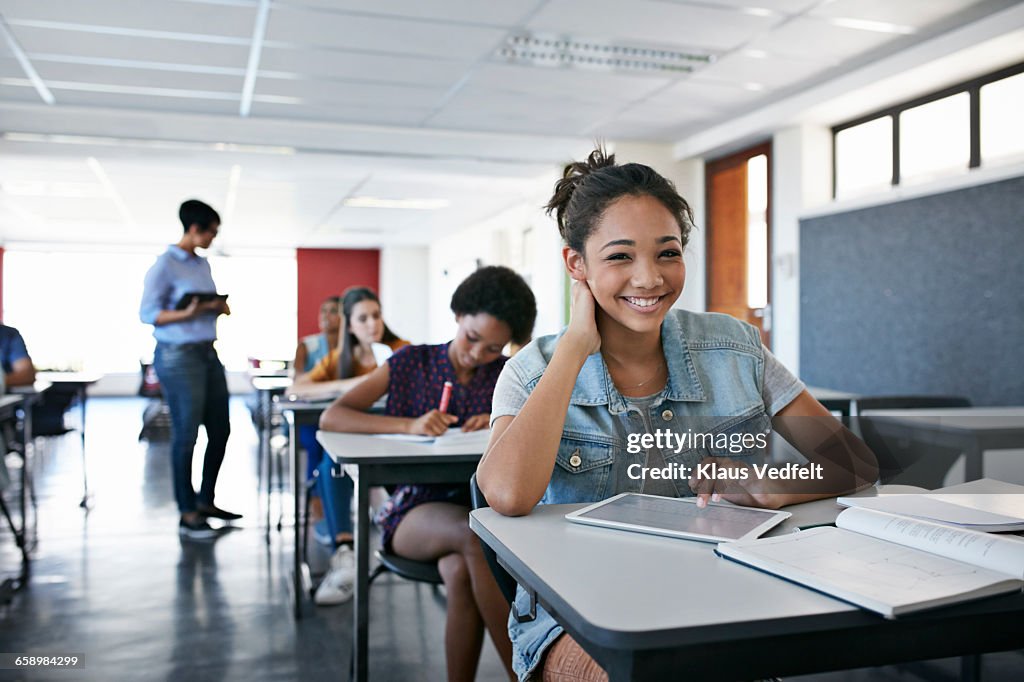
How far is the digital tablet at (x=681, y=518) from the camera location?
1.02 meters

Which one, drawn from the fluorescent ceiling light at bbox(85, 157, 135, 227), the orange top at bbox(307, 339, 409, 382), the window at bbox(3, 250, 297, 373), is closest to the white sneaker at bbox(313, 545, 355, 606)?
the orange top at bbox(307, 339, 409, 382)

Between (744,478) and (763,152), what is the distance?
17.0 ft

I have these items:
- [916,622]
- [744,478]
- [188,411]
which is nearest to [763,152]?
[188,411]

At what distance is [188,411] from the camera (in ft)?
13.3

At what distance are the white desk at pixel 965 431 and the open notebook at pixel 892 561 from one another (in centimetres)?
138

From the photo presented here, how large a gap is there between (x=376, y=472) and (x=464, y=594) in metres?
0.35

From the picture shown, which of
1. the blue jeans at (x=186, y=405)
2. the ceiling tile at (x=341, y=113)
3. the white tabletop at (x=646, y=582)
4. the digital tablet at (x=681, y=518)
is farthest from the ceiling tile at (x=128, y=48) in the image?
the white tabletop at (x=646, y=582)

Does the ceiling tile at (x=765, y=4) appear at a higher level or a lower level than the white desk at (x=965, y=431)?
higher

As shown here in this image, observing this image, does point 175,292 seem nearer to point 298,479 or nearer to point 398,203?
point 298,479

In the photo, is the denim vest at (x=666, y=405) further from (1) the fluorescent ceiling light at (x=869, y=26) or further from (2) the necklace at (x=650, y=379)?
(1) the fluorescent ceiling light at (x=869, y=26)

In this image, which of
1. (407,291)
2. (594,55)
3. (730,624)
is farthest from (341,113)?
(407,291)

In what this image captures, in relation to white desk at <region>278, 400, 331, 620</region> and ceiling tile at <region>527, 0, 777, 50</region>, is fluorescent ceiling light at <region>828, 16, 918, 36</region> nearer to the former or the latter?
ceiling tile at <region>527, 0, 777, 50</region>

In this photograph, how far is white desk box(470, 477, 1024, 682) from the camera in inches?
28.8

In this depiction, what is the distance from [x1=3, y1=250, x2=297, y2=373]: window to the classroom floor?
31.4 ft
